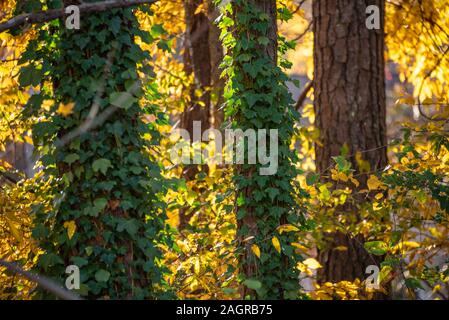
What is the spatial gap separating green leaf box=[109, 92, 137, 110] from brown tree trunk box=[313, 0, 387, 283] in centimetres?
334

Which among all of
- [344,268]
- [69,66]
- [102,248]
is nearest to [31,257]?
[102,248]

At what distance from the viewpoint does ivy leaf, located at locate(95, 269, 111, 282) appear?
4.47 m

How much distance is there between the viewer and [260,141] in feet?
18.0

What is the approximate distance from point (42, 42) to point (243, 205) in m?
2.04

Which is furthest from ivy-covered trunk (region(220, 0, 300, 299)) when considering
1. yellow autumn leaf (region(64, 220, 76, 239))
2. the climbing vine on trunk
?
yellow autumn leaf (region(64, 220, 76, 239))

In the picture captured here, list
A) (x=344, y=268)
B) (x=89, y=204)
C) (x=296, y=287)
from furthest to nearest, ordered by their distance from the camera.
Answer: (x=344, y=268) → (x=296, y=287) → (x=89, y=204)

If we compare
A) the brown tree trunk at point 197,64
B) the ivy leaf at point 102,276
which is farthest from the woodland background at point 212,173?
the brown tree trunk at point 197,64

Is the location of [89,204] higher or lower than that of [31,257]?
higher

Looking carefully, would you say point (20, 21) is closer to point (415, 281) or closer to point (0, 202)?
point (0, 202)

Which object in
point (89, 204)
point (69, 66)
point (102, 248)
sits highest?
point (69, 66)

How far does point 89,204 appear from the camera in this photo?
180 inches

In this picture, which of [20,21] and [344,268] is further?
[344,268]

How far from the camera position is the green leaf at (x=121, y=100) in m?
4.53

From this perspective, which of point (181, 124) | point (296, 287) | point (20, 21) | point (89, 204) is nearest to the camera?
point (20, 21)
